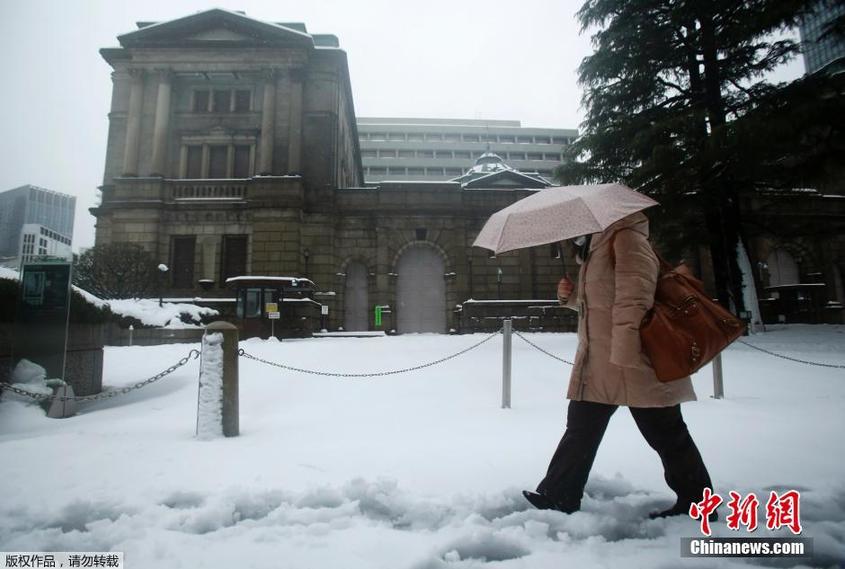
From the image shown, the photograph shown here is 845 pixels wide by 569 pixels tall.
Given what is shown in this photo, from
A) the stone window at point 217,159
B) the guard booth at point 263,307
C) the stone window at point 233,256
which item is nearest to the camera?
the guard booth at point 263,307

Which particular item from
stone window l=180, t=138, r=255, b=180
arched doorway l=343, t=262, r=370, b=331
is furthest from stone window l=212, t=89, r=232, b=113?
arched doorway l=343, t=262, r=370, b=331

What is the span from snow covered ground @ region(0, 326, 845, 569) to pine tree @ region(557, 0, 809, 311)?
7055 mm

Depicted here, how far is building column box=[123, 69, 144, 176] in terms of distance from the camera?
22.6 m

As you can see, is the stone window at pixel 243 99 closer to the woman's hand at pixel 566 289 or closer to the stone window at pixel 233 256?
the stone window at pixel 233 256

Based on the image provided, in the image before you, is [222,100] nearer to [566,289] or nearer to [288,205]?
[288,205]

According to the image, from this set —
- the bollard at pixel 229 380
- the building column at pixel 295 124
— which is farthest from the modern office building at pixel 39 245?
the building column at pixel 295 124

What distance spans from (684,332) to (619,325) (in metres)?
0.33

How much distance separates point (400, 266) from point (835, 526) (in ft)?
66.5

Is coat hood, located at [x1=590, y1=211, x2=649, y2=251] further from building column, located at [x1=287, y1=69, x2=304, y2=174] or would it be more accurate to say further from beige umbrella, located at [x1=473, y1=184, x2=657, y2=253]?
building column, located at [x1=287, y1=69, x2=304, y2=174]

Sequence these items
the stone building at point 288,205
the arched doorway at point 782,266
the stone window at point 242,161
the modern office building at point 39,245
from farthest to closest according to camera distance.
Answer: the stone window at point 242,161
the arched doorway at point 782,266
the stone building at point 288,205
the modern office building at point 39,245

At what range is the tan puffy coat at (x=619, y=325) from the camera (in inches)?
99.0

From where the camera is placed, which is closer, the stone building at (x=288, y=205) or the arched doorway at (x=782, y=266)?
the stone building at (x=288, y=205)

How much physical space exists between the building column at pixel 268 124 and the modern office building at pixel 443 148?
46417 millimetres

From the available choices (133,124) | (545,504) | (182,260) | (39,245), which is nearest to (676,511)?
(545,504)
